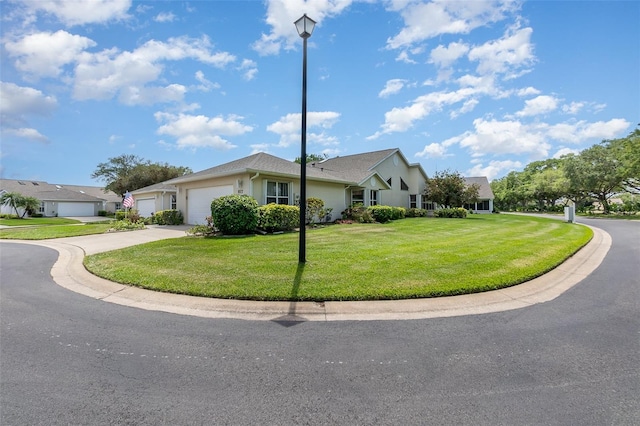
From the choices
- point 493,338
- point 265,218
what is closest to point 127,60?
point 265,218

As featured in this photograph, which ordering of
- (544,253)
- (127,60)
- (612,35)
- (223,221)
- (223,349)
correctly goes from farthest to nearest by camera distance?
1. (223,221)
2. (127,60)
3. (612,35)
4. (544,253)
5. (223,349)

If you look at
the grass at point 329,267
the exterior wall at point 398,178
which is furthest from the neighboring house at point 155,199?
the exterior wall at point 398,178

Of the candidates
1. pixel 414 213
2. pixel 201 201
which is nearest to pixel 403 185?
pixel 414 213

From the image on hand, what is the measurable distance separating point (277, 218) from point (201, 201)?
266 inches

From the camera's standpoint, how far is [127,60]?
10.9m

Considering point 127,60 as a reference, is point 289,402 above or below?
below

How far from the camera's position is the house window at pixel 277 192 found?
50.6 feet

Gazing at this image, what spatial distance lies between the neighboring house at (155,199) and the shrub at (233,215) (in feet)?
40.4

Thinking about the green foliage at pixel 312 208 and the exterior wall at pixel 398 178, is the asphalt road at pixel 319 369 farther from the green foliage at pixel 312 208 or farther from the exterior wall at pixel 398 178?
the exterior wall at pixel 398 178

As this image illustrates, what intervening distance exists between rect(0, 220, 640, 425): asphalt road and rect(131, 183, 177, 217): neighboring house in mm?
19826

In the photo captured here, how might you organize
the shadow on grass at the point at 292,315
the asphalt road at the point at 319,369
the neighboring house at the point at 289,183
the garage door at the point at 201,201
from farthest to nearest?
the garage door at the point at 201,201, the neighboring house at the point at 289,183, the shadow on grass at the point at 292,315, the asphalt road at the point at 319,369

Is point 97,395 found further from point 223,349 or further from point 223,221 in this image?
point 223,221

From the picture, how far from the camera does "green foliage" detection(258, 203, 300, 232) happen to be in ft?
42.3

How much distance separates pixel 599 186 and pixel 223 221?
4824 cm
